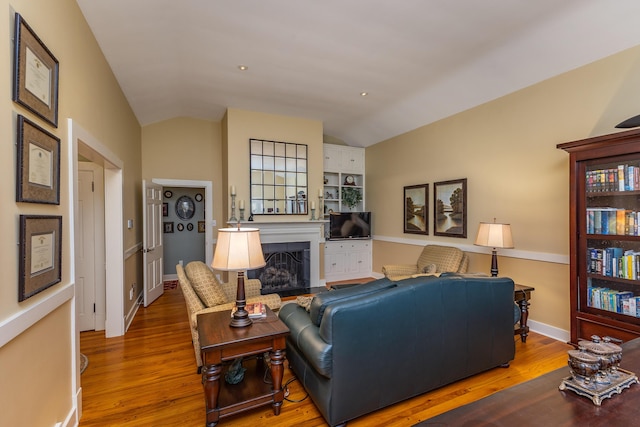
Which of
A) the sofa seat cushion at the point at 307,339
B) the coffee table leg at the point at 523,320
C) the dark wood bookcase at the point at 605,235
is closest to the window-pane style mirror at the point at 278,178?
the sofa seat cushion at the point at 307,339

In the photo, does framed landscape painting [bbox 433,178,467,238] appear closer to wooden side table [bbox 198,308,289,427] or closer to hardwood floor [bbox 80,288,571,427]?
hardwood floor [bbox 80,288,571,427]

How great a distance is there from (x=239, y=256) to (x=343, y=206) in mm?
4545

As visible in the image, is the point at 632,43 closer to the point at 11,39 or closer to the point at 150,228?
the point at 11,39

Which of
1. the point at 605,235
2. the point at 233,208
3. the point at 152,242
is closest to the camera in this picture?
the point at 605,235

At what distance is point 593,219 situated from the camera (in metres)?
2.77

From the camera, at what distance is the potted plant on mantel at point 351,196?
6383mm

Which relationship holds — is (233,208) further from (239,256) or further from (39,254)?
(39,254)

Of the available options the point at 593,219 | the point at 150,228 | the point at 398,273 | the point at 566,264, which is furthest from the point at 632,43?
the point at 150,228

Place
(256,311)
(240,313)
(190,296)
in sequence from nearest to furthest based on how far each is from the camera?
(240,313) < (256,311) < (190,296)

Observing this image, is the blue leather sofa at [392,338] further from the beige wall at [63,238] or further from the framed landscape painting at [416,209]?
the framed landscape painting at [416,209]

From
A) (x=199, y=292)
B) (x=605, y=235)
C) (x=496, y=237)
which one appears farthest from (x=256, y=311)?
(x=605, y=235)

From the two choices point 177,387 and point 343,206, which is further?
point 343,206

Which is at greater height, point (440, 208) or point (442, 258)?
point (440, 208)

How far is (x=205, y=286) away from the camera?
265 centimetres
